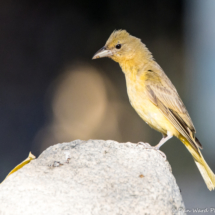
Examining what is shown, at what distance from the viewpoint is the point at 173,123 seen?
11.0 ft

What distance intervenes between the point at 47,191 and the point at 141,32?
163 inches

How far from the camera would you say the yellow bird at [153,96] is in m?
3.37

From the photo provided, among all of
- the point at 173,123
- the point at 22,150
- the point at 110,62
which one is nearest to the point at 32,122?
the point at 22,150

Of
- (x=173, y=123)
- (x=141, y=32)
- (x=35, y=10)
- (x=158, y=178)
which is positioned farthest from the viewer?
(x=141, y=32)

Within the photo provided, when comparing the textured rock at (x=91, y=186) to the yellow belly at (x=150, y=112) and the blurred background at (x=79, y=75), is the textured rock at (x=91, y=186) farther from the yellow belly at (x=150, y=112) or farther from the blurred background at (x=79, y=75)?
the blurred background at (x=79, y=75)

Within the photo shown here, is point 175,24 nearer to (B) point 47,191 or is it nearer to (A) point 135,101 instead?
(A) point 135,101

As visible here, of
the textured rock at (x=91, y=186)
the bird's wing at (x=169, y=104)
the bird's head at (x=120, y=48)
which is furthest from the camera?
the bird's head at (x=120, y=48)

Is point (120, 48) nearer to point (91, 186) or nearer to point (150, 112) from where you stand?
point (150, 112)

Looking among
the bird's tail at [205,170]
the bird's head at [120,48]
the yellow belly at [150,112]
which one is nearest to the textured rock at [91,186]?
the yellow belly at [150,112]

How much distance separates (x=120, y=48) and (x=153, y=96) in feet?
2.64

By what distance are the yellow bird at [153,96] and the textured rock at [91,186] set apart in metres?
0.93

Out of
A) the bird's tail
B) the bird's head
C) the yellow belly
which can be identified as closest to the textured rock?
the yellow belly

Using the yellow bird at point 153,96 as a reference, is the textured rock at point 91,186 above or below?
below

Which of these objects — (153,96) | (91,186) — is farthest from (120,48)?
(91,186)
